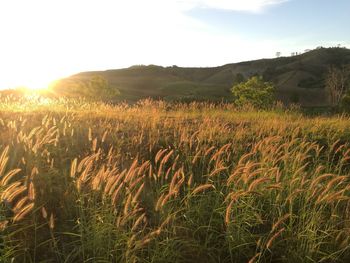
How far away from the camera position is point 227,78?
129000 millimetres

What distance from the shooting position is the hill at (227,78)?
268 feet

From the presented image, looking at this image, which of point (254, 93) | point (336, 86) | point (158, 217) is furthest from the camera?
point (336, 86)

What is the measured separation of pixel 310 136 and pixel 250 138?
76.9 inches

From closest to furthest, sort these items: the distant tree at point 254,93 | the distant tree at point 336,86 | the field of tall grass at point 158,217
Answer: the field of tall grass at point 158,217, the distant tree at point 254,93, the distant tree at point 336,86

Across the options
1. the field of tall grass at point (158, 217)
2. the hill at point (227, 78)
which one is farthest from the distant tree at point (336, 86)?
the field of tall grass at point (158, 217)

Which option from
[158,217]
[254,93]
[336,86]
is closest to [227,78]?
[336,86]

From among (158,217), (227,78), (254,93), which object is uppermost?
(158,217)

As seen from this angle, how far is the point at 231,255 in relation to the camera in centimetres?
387

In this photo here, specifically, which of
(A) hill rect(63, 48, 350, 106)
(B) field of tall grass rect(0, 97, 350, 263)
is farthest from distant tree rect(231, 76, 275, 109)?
(A) hill rect(63, 48, 350, 106)

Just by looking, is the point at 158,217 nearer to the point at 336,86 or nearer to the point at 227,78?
the point at 336,86

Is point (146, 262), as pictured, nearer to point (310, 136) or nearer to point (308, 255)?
point (308, 255)

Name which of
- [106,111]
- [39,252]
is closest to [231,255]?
[39,252]

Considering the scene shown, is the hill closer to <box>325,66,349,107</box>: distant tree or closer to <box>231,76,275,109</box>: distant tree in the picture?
<box>325,66,349,107</box>: distant tree

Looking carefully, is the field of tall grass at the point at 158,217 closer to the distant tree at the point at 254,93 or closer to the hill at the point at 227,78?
the distant tree at the point at 254,93
